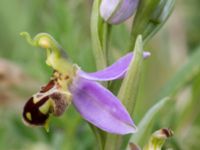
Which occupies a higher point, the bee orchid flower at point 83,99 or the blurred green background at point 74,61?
the bee orchid flower at point 83,99

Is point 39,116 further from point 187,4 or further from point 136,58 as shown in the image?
point 187,4

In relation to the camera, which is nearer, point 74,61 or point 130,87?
point 130,87

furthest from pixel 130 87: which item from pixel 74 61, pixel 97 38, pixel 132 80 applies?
pixel 74 61

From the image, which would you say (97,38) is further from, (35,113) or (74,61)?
(74,61)

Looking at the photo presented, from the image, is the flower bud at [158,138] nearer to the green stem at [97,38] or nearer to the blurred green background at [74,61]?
the green stem at [97,38]

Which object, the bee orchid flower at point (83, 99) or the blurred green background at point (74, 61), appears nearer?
the bee orchid flower at point (83, 99)

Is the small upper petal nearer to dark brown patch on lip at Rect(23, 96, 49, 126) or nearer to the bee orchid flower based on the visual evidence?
the bee orchid flower

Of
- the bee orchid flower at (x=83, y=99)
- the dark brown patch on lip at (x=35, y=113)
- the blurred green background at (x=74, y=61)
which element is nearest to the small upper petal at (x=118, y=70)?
the bee orchid flower at (x=83, y=99)
